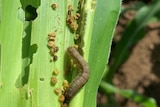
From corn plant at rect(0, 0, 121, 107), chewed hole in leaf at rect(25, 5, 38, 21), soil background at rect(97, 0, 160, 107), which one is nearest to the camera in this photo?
corn plant at rect(0, 0, 121, 107)

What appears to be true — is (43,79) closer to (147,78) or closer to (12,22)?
(12,22)

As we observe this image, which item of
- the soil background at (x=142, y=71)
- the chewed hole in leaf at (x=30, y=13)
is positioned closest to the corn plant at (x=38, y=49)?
the chewed hole in leaf at (x=30, y=13)

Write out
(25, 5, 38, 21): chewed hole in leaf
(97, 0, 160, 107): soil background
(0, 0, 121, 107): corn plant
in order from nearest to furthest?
(0, 0, 121, 107): corn plant → (25, 5, 38, 21): chewed hole in leaf → (97, 0, 160, 107): soil background

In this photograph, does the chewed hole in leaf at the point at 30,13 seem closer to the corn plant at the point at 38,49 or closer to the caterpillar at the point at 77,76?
the corn plant at the point at 38,49

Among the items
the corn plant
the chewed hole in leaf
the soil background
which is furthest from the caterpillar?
the soil background

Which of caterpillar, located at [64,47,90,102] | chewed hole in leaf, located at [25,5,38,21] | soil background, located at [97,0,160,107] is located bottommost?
soil background, located at [97,0,160,107]

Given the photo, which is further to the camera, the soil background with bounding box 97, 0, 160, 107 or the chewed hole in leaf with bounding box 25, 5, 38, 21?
the soil background with bounding box 97, 0, 160, 107

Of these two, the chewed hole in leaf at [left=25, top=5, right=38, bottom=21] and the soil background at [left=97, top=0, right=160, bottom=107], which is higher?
the chewed hole in leaf at [left=25, top=5, right=38, bottom=21]

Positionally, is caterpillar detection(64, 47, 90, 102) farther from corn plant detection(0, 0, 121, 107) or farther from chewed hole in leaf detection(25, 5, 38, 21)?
chewed hole in leaf detection(25, 5, 38, 21)
